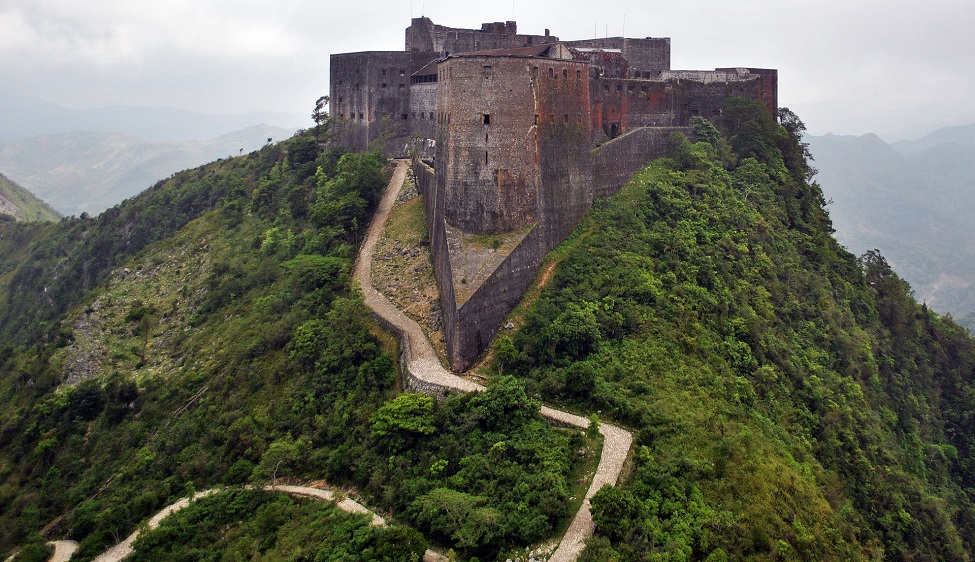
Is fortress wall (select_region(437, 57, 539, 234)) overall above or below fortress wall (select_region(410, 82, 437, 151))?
below

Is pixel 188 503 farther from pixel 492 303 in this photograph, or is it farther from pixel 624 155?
pixel 624 155

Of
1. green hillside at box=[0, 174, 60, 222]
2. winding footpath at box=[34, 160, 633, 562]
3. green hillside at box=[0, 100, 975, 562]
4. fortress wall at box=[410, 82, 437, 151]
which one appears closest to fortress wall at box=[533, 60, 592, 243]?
green hillside at box=[0, 100, 975, 562]

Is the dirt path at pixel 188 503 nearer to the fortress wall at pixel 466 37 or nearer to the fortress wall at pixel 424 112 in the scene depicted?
the fortress wall at pixel 424 112

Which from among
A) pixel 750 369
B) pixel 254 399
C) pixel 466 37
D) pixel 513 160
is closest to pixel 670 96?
pixel 466 37

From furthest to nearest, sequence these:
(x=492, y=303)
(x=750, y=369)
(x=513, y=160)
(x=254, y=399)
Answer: (x=254, y=399)
(x=513, y=160)
(x=750, y=369)
(x=492, y=303)

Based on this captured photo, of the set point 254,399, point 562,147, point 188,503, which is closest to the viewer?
point 188,503

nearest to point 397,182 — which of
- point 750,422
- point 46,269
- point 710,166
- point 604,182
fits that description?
point 604,182

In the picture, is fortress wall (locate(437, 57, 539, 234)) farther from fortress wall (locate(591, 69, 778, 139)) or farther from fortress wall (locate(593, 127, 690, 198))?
fortress wall (locate(591, 69, 778, 139))
